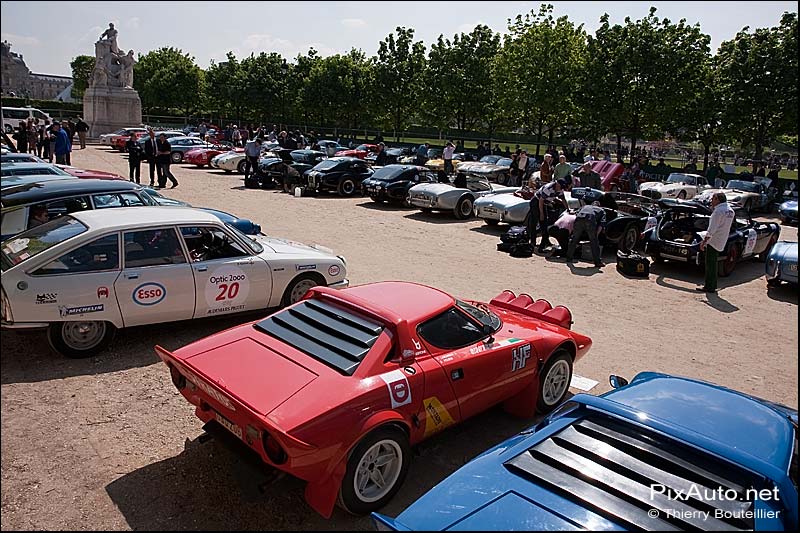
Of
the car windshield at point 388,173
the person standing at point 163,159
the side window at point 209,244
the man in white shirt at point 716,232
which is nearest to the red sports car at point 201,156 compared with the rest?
the person standing at point 163,159

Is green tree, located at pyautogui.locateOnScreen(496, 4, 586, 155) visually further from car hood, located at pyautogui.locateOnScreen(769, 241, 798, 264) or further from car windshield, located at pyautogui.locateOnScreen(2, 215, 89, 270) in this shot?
car windshield, located at pyautogui.locateOnScreen(2, 215, 89, 270)

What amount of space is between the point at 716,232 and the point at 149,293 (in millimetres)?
8928

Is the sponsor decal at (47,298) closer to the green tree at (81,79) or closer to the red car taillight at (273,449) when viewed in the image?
the red car taillight at (273,449)

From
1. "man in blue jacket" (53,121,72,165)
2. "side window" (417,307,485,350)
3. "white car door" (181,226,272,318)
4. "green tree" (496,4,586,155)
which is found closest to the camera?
"side window" (417,307,485,350)

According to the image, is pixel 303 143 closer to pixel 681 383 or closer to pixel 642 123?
pixel 642 123

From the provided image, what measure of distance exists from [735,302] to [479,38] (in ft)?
130

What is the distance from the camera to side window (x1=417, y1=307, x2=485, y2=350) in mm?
4609

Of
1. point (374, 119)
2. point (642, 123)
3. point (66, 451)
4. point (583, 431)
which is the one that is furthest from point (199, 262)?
point (374, 119)

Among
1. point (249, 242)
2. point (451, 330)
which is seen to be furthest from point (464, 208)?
point (451, 330)

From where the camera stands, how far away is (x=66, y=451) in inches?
176

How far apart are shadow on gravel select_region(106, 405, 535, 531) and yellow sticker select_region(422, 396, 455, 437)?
0.74ft

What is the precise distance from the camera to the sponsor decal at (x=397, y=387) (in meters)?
4.07

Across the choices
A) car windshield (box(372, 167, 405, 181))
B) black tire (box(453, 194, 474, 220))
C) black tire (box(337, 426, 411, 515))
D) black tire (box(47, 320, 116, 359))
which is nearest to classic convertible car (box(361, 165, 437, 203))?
car windshield (box(372, 167, 405, 181))

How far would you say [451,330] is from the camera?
4785 millimetres
